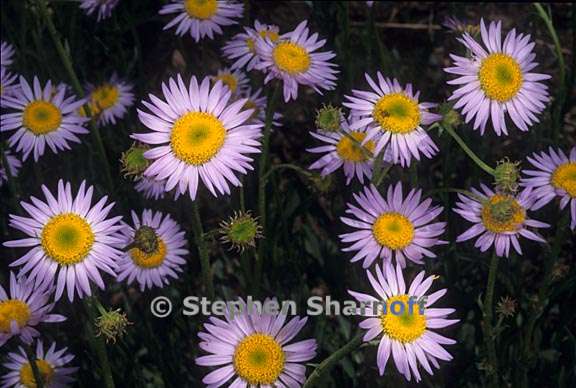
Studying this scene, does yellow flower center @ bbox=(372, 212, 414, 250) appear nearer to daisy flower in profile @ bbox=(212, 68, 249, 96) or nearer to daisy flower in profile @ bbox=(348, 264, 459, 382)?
daisy flower in profile @ bbox=(348, 264, 459, 382)

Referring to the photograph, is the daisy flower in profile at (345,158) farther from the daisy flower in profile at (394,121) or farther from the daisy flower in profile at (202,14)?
the daisy flower in profile at (202,14)

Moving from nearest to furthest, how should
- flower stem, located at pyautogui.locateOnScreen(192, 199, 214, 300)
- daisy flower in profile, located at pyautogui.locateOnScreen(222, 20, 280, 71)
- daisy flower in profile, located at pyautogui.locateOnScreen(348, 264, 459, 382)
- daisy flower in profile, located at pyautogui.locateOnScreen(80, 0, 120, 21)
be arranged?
daisy flower in profile, located at pyautogui.locateOnScreen(348, 264, 459, 382) < flower stem, located at pyautogui.locateOnScreen(192, 199, 214, 300) < daisy flower in profile, located at pyautogui.locateOnScreen(222, 20, 280, 71) < daisy flower in profile, located at pyautogui.locateOnScreen(80, 0, 120, 21)

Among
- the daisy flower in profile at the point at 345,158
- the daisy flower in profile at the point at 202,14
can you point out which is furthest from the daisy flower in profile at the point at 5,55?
the daisy flower in profile at the point at 345,158

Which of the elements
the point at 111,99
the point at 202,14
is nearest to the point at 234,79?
the point at 202,14

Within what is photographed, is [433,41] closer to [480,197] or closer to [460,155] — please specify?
[460,155]

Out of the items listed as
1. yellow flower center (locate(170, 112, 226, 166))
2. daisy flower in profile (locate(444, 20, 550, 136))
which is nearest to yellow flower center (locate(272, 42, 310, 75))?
yellow flower center (locate(170, 112, 226, 166))

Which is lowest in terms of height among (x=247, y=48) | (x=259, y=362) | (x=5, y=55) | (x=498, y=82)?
(x=259, y=362)

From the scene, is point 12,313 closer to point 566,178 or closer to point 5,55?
point 5,55
